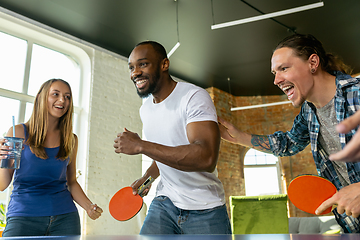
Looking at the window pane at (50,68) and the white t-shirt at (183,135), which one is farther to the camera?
the window pane at (50,68)

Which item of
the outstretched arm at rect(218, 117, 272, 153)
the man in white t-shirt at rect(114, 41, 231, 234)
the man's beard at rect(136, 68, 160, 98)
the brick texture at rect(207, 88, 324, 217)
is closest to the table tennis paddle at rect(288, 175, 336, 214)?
the man in white t-shirt at rect(114, 41, 231, 234)

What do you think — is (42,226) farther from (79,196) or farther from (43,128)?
(43,128)

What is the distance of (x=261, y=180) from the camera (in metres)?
8.81

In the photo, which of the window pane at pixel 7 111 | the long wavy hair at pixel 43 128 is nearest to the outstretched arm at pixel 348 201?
the long wavy hair at pixel 43 128

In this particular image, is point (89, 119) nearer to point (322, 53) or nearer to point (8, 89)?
point (8, 89)

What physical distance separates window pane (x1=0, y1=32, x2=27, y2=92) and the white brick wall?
1.27 m

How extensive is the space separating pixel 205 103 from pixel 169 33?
4.58 metres

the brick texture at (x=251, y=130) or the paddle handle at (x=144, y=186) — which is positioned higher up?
the brick texture at (x=251, y=130)

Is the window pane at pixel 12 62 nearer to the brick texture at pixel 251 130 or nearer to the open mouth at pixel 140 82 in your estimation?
the open mouth at pixel 140 82

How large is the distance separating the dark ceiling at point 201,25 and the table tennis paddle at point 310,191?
14.1ft

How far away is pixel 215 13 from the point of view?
5340mm

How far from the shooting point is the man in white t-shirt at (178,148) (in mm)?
1421

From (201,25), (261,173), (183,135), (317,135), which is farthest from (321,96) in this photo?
(261,173)

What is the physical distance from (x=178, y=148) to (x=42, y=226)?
105cm
